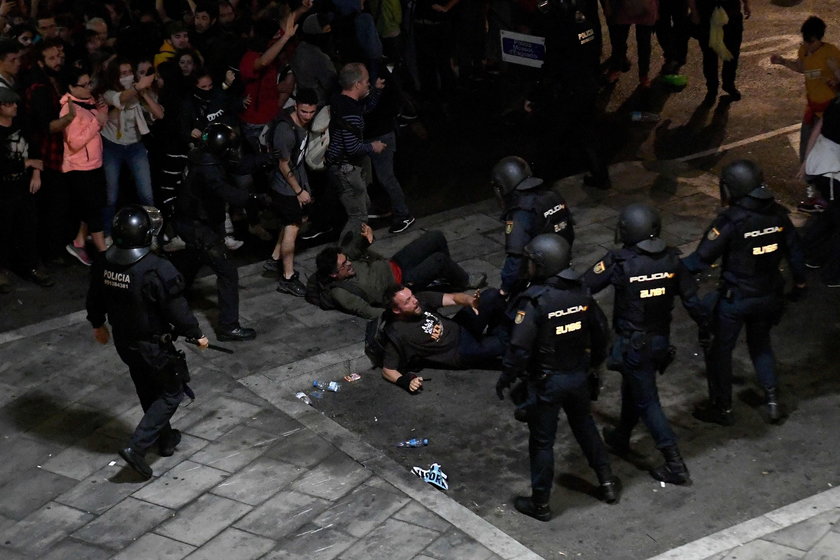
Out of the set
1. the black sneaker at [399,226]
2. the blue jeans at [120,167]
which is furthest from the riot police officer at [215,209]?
the black sneaker at [399,226]

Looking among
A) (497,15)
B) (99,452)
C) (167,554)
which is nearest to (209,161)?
(99,452)

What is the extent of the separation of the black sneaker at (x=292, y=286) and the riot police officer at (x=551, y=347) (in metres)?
3.70

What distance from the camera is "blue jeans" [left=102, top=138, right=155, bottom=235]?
1228 cm

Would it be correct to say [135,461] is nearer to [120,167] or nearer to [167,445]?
[167,445]

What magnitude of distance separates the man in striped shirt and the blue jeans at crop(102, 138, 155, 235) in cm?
181

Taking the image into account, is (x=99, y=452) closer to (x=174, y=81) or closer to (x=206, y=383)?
(x=206, y=383)

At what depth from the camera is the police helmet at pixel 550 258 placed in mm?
8047

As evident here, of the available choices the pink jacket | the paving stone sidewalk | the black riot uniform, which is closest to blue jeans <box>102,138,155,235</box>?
the pink jacket

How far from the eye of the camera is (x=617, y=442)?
29.9 ft

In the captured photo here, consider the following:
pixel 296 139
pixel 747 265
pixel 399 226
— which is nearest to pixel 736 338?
pixel 747 265

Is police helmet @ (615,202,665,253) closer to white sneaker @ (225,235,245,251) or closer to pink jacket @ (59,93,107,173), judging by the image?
white sneaker @ (225,235,245,251)

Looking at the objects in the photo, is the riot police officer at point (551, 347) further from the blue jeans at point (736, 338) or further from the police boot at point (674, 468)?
the blue jeans at point (736, 338)

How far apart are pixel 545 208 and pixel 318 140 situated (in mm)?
2886

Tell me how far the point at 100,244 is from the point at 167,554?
4.88m
